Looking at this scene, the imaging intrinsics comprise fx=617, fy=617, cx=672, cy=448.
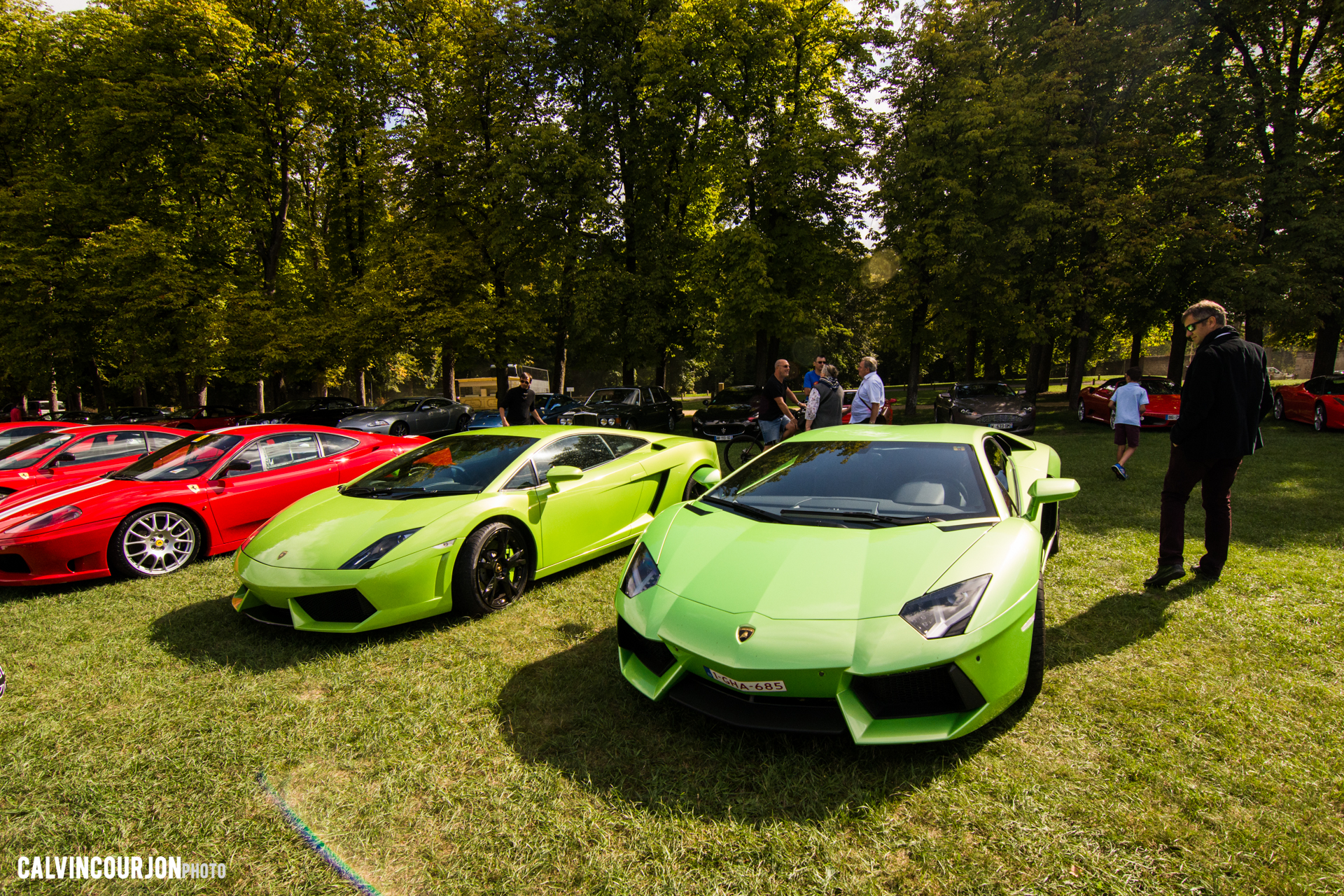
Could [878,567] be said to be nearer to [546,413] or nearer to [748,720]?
[748,720]

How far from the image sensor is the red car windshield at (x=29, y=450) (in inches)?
280

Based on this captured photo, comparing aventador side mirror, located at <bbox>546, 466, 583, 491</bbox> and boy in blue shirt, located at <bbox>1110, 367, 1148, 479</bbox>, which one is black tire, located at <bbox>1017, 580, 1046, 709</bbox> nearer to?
aventador side mirror, located at <bbox>546, 466, 583, 491</bbox>

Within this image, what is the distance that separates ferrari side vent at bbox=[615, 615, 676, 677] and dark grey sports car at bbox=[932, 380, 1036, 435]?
465 inches

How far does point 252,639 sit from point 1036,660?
179 inches

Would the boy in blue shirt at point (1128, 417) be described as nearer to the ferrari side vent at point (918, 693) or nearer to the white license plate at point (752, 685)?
the ferrari side vent at point (918, 693)

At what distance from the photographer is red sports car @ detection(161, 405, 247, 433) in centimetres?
1509

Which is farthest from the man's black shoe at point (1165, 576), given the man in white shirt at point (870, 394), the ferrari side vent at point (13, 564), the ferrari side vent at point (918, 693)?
the ferrari side vent at point (13, 564)

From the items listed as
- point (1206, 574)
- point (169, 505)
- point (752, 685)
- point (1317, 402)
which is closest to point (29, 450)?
point (169, 505)

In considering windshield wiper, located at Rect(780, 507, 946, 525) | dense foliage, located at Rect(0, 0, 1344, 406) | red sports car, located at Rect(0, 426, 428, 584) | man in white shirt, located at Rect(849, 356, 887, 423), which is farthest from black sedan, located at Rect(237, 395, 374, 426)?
windshield wiper, located at Rect(780, 507, 946, 525)

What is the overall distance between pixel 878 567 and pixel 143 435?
9219 millimetres

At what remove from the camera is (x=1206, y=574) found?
4414 millimetres

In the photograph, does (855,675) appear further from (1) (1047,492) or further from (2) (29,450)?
(2) (29,450)

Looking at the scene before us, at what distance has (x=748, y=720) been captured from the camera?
2396 mm

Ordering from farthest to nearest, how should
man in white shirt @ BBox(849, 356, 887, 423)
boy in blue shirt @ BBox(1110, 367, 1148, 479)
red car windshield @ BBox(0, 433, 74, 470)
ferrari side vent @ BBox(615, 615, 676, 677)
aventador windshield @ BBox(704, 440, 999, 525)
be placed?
man in white shirt @ BBox(849, 356, 887, 423), boy in blue shirt @ BBox(1110, 367, 1148, 479), red car windshield @ BBox(0, 433, 74, 470), aventador windshield @ BBox(704, 440, 999, 525), ferrari side vent @ BBox(615, 615, 676, 677)
